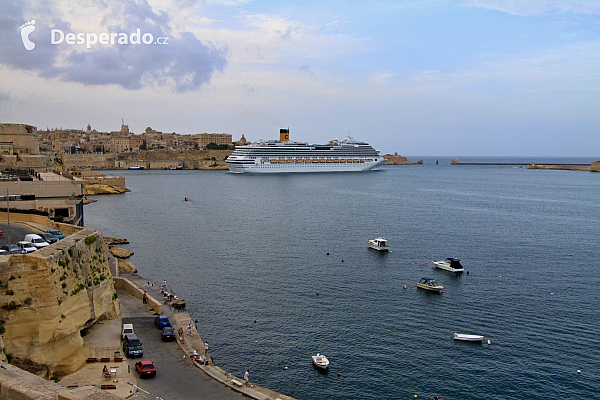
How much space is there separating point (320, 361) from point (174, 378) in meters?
4.12

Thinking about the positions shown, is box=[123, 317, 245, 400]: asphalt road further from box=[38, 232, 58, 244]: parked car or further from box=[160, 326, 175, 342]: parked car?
box=[38, 232, 58, 244]: parked car

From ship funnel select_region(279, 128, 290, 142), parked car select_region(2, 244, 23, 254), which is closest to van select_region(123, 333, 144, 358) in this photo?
parked car select_region(2, 244, 23, 254)

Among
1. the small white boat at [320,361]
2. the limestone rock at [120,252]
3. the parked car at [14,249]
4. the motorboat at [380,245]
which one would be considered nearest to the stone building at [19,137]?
the limestone rock at [120,252]

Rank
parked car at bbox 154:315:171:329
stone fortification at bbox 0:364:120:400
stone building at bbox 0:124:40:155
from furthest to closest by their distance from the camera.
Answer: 1. stone building at bbox 0:124:40:155
2. parked car at bbox 154:315:171:329
3. stone fortification at bbox 0:364:120:400

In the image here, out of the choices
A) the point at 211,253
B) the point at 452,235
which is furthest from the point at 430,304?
Result: the point at 452,235

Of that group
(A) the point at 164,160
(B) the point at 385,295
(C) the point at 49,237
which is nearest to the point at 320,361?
(B) the point at 385,295

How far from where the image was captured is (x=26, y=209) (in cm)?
1880

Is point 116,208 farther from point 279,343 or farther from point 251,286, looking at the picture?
point 279,343

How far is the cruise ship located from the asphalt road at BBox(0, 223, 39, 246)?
79252 mm

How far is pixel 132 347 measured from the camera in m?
12.1

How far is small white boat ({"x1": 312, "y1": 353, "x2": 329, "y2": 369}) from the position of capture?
1348 cm

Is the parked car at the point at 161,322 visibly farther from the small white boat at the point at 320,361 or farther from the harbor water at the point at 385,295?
the small white boat at the point at 320,361

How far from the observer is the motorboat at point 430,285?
806 inches

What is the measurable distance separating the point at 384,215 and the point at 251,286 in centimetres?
2291
